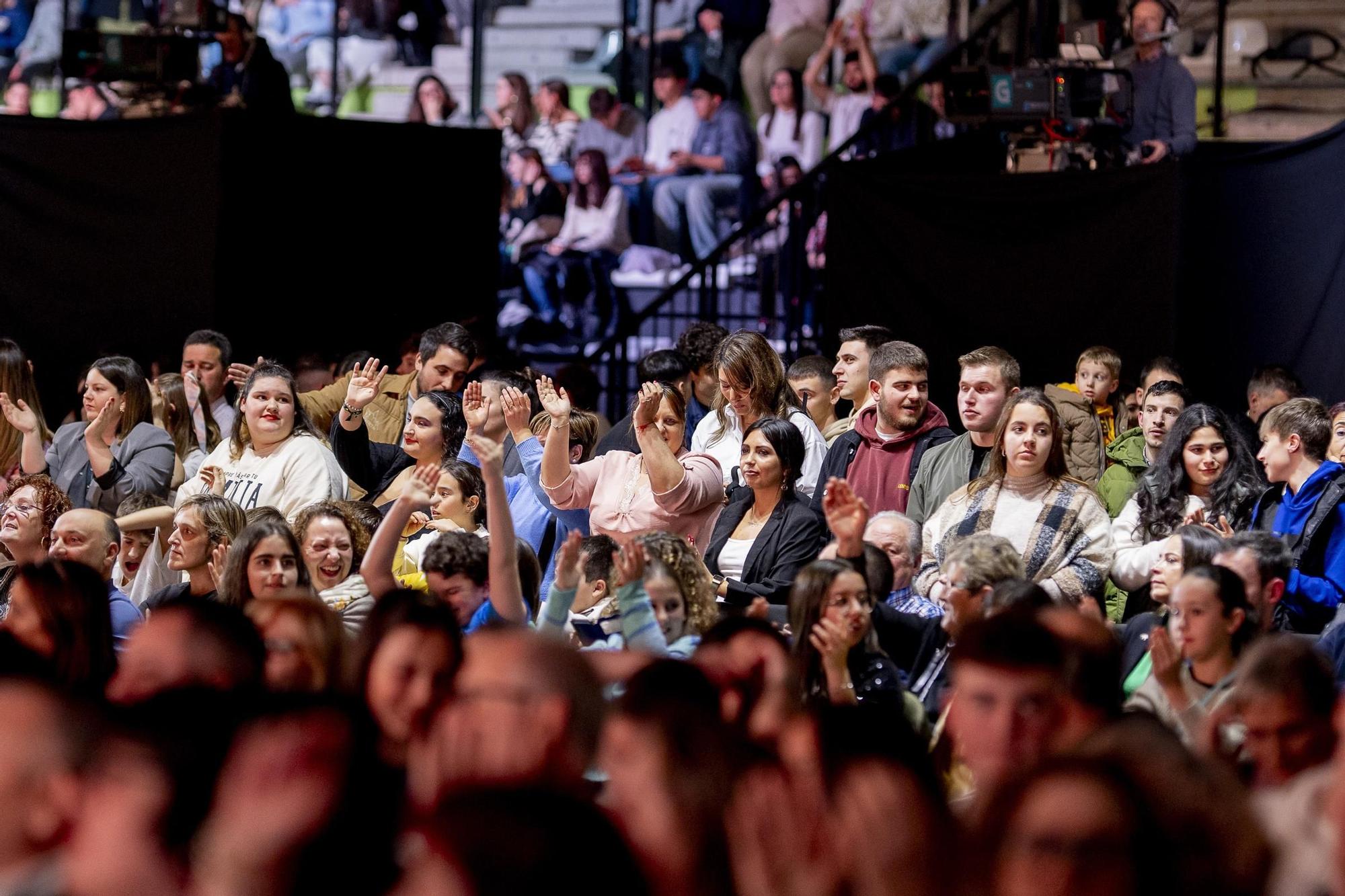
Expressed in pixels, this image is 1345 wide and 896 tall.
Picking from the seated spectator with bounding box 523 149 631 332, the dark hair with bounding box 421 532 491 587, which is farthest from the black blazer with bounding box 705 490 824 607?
the seated spectator with bounding box 523 149 631 332

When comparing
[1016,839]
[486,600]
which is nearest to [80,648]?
[486,600]

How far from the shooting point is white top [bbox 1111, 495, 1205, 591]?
17.8ft

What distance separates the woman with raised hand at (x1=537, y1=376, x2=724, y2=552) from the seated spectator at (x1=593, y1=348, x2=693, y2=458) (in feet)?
2.62

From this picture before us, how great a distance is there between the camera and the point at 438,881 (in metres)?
2.19

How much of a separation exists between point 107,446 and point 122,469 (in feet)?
0.50

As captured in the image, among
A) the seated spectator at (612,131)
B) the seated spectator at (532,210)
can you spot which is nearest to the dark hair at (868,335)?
the seated spectator at (532,210)

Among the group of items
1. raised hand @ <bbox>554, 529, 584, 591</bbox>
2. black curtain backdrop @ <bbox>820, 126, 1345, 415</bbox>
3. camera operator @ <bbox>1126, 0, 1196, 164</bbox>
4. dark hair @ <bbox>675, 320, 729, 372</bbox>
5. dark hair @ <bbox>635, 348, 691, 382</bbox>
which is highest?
camera operator @ <bbox>1126, 0, 1196, 164</bbox>

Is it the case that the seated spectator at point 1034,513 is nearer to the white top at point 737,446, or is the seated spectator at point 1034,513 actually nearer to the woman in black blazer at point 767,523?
the woman in black blazer at point 767,523

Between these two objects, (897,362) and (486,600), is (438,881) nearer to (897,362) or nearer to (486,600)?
(486,600)

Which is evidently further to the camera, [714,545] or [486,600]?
[714,545]

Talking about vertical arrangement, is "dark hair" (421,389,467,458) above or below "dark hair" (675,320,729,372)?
below

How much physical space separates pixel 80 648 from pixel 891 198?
206 inches

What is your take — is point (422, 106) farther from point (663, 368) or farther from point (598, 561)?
point (598, 561)

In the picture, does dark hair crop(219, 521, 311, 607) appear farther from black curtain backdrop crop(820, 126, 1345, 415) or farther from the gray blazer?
black curtain backdrop crop(820, 126, 1345, 415)
